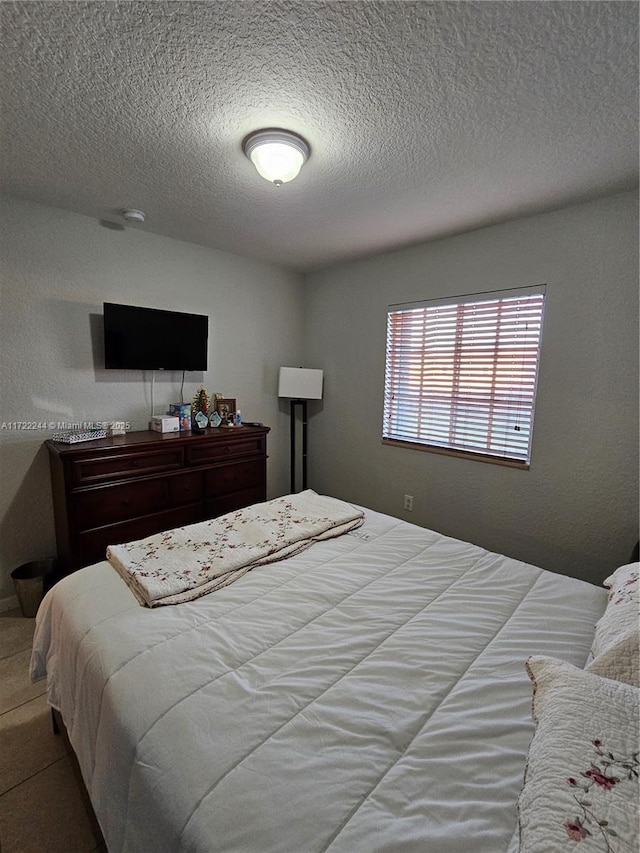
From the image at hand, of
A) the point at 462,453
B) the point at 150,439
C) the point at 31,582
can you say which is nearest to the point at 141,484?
the point at 150,439

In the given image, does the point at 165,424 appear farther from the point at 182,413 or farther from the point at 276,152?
the point at 276,152

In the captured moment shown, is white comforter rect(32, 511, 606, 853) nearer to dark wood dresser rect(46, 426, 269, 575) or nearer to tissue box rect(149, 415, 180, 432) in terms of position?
dark wood dresser rect(46, 426, 269, 575)

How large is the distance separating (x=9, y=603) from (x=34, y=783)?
1409 millimetres

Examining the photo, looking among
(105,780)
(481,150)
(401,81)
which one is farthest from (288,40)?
(105,780)

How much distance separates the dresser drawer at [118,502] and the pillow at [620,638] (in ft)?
8.06

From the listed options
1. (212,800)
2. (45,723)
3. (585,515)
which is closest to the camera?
(212,800)

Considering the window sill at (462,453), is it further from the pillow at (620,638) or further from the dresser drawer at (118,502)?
the dresser drawer at (118,502)

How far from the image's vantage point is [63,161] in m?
1.90

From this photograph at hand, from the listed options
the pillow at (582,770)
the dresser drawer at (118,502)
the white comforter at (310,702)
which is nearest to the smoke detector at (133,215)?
the dresser drawer at (118,502)

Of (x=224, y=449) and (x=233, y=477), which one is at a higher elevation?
(x=224, y=449)

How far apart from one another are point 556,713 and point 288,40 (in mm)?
1934

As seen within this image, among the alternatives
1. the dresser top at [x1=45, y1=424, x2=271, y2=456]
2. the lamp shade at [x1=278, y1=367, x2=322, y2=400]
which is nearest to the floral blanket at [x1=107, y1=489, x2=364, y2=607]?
the dresser top at [x1=45, y1=424, x2=271, y2=456]

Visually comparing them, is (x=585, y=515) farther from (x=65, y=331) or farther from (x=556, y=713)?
(x=65, y=331)

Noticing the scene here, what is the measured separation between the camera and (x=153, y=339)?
2846mm
